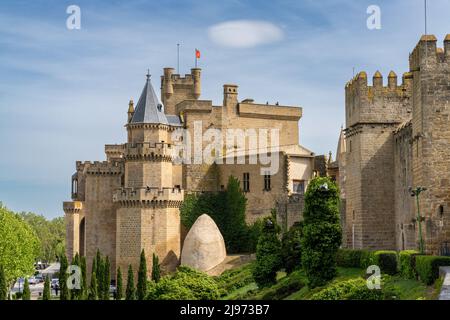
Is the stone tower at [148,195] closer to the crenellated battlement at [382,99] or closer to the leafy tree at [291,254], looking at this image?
the leafy tree at [291,254]

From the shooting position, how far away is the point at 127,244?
67.1m

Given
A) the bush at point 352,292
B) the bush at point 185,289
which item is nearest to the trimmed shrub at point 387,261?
the bush at point 352,292

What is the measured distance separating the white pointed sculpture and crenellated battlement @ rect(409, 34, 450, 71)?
29.9m

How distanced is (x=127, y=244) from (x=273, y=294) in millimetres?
22702

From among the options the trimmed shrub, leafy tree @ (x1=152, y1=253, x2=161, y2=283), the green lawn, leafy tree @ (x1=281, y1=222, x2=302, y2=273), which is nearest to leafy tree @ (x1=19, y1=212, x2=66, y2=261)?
leafy tree @ (x1=152, y1=253, x2=161, y2=283)

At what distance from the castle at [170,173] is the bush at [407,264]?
90.8 ft

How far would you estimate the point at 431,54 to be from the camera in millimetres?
38719

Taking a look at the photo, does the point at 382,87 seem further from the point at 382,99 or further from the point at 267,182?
the point at 267,182

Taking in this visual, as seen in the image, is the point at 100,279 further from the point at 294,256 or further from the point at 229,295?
the point at 294,256

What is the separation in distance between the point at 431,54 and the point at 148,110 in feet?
110

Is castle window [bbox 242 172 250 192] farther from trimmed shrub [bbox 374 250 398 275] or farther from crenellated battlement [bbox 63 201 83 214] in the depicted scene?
trimmed shrub [bbox 374 250 398 275]

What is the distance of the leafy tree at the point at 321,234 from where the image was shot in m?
41.7

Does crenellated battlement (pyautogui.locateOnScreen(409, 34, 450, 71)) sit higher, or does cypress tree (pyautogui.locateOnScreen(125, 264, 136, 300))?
crenellated battlement (pyautogui.locateOnScreen(409, 34, 450, 71))

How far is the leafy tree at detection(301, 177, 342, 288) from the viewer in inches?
1642
